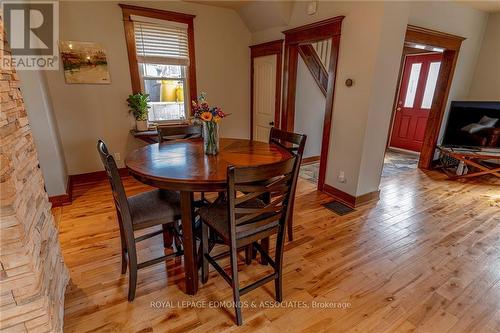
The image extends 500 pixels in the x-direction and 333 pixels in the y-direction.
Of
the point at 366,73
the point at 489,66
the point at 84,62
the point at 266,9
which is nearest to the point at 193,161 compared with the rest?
the point at 366,73

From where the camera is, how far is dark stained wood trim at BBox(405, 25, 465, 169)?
3.09 m

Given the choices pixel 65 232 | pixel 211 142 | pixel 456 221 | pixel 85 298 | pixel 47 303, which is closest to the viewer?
pixel 47 303

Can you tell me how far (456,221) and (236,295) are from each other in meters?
2.63

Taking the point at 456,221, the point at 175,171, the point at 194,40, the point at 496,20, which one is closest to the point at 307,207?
the point at 456,221

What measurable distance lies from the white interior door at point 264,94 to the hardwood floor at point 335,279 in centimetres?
201

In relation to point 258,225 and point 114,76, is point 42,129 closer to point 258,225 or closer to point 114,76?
point 114,76

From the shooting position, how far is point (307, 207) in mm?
2959

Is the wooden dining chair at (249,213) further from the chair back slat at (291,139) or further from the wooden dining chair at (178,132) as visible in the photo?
the wooden dining chair at (178,132)

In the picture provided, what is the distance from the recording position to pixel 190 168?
156 cm

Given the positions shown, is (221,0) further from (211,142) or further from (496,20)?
(496,20)

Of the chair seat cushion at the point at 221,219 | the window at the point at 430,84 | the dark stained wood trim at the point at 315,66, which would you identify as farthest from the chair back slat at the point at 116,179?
the window at the point at 430,84

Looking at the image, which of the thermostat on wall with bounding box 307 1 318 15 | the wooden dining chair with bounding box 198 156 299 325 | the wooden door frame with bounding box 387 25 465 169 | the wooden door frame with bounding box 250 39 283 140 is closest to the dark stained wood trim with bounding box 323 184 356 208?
the wooden door frame with bounding box 250 39 283 140

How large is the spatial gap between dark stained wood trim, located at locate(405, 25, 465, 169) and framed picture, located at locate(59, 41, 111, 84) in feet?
12.7

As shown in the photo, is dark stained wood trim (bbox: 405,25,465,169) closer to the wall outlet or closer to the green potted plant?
the wall outlet
